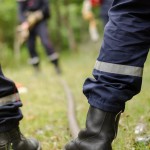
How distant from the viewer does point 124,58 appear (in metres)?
2.27

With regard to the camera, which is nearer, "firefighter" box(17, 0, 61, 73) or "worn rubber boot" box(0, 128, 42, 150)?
"worn rubber boot" box(0, 128, 42, 150)

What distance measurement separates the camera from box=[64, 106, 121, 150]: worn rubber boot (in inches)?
91.6

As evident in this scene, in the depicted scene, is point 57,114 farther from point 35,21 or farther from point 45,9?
point 45,9

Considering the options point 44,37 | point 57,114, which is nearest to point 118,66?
point 57,114

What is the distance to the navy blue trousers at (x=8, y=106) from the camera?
254 centimetres

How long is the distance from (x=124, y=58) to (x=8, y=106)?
786mm

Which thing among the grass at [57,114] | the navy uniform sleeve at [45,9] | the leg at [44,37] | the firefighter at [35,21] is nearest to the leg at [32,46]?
the firefighter at [35,21]

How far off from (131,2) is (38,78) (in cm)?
671

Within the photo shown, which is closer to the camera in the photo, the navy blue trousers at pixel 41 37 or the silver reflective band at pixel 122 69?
the silver reflective band at pixel 122 69

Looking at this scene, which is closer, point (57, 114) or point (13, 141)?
point (13, 141)

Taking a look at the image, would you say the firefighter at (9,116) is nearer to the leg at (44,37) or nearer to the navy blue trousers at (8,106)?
the navy blue trousers at (8,106)

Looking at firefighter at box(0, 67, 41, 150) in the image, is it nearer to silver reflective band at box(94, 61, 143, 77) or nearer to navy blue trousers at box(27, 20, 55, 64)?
silver reflective band at box(94, 61, 143, 77)

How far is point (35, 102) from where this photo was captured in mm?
5855

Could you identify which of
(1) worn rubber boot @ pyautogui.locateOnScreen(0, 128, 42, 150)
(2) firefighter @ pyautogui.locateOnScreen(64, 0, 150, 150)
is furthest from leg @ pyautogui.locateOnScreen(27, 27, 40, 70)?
(2) firefighter @ pyautogui.locateOnScreen(64, 0, 150, 150)
